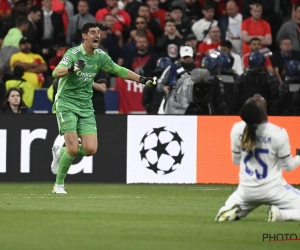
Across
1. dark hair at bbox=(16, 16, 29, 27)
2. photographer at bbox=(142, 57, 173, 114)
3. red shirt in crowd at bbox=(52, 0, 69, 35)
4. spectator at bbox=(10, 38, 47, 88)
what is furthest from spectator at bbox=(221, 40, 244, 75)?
dark hair at bbox=(16, 16, 29, 27)

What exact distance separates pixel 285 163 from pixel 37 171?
27.2 feet

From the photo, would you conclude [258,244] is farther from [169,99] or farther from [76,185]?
[169,99]

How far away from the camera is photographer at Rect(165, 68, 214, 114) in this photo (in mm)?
19359

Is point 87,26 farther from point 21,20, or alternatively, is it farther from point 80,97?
point 21,20

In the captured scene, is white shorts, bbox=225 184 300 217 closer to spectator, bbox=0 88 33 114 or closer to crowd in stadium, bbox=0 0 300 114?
spectator, bbox=0 88 33 114

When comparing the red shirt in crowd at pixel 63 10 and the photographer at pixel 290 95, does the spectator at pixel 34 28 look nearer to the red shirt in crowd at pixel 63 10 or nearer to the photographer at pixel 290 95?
the red shirt in crowd at pixel 63 10

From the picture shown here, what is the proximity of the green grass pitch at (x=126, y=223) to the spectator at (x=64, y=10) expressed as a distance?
7906 millimetres

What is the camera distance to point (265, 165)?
10695 millimetres

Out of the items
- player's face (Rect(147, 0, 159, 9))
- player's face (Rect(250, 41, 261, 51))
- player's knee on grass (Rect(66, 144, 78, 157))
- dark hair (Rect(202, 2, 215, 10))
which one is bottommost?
player's knee on grass (Rect(66, 144, 78, 157))

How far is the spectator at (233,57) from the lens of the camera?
21797mm

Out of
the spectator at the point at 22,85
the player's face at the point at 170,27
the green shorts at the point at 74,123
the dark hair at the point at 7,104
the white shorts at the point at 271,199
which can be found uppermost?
the player's face at the point at 170,27

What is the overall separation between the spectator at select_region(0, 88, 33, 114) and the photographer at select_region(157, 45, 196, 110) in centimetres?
263

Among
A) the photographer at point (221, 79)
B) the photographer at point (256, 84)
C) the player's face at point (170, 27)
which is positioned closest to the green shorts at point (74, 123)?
the photographer at point (221, 79)

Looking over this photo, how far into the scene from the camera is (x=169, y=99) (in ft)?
64.8
